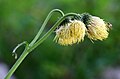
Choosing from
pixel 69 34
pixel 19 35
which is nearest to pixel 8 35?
pixel 19 35

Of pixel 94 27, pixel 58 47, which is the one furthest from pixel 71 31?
pixel 58 47

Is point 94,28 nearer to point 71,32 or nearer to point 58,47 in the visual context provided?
point 71,32

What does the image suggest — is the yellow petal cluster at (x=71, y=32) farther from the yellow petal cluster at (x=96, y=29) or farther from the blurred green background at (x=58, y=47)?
the blurred green background at (x=58, y=47)

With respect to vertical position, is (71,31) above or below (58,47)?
below

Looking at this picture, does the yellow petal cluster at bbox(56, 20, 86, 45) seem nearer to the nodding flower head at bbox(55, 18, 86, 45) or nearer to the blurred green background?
the nodding flower head at bbox(55, 18, 86, 45)

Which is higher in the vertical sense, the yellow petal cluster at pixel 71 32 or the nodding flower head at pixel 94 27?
the nodding flower head at pixel 94 27

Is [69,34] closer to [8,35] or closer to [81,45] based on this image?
[81,45]

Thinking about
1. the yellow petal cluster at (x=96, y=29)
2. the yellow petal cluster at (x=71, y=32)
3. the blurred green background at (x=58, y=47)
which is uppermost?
the blurred green background at (x=58, y=47)

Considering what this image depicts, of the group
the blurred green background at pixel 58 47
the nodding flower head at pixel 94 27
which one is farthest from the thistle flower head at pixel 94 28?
the blurred green background at pixel 58 47
